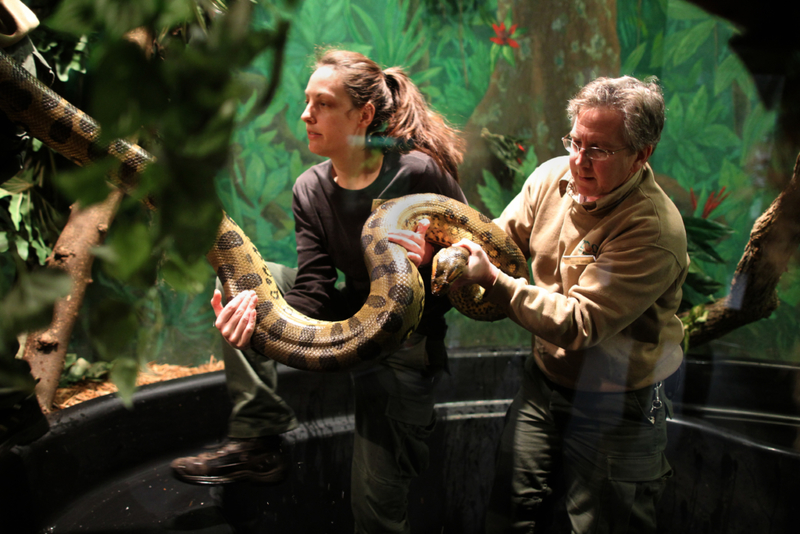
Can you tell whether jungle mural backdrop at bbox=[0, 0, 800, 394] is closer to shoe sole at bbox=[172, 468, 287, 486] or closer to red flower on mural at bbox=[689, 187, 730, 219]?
red flower on mural at bbox=[689, 187, 730, 219]

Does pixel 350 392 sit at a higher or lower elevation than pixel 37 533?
higher

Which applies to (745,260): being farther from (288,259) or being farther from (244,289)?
(288,259)

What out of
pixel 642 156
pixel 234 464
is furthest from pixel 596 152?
pixel 234 464

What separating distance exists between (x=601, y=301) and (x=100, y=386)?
2.23 m

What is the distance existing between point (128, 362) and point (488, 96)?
153 centimetres

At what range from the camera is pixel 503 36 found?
1521 millimetres

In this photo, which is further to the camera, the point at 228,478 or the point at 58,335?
the point at 58,335

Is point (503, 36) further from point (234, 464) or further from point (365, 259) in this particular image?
point (234, 464)

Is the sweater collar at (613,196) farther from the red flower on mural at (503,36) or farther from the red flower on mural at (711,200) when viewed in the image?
the red flower on mural at (503,36)

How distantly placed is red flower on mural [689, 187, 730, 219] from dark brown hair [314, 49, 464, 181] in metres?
0.67

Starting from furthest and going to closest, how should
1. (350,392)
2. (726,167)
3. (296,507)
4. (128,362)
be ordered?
(350,392), (296,507), (726,167), (128,362)

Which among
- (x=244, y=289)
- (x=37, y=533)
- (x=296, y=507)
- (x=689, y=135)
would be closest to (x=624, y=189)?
(x=689, y=135)

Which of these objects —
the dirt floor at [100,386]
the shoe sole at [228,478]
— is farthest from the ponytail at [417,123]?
the dirt floor at [100,386]

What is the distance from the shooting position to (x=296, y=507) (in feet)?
6.19
